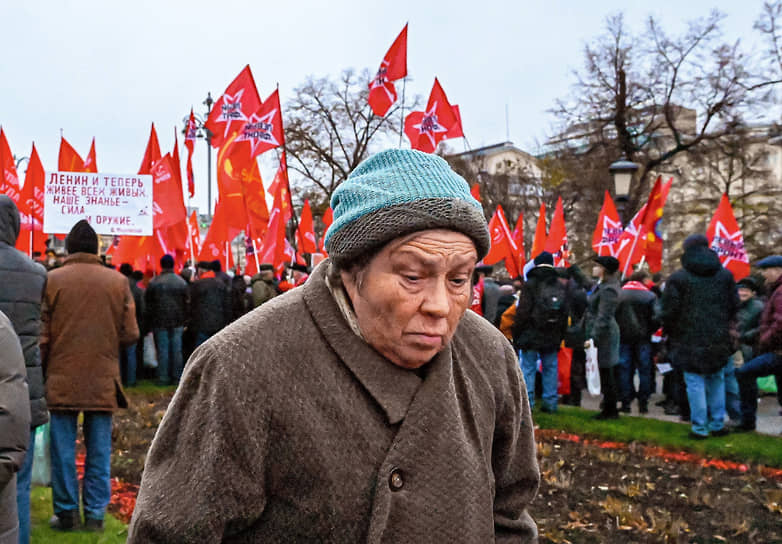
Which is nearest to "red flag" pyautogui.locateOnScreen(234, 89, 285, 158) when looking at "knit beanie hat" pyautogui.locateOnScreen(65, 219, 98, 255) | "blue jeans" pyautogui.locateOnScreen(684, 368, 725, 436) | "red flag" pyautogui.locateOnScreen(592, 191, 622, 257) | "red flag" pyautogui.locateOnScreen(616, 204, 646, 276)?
"red flag" pyautogui.locateOnScreen(616, 204, 646, 276)

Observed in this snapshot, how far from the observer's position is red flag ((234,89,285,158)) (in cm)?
1241

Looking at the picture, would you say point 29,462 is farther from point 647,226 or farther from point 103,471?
point 647,226

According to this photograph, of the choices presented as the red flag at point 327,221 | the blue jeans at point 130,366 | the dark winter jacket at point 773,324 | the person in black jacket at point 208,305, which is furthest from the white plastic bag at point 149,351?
the dark winter jacket at point 773,324

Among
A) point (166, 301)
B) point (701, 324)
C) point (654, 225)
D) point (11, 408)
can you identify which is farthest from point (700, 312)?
point (166, 301)

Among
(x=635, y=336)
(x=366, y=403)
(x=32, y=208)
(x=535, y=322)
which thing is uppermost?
(x=32, y=208)

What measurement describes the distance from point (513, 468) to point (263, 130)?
36.2 feet

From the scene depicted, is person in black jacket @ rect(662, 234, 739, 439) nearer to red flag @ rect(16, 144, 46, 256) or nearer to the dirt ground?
the dirt ground

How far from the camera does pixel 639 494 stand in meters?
6.55

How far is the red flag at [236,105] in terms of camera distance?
41.2ft

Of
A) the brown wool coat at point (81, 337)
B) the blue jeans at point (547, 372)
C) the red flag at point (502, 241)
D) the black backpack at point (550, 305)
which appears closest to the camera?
the brown wool coat at point (81, 337)

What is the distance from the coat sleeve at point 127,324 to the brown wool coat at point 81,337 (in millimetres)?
82

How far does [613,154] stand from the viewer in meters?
26.5

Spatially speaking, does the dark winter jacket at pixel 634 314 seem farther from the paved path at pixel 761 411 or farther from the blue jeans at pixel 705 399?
the blue jeans at pixel 705 399

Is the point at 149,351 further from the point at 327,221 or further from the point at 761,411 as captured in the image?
the point at 761,411
